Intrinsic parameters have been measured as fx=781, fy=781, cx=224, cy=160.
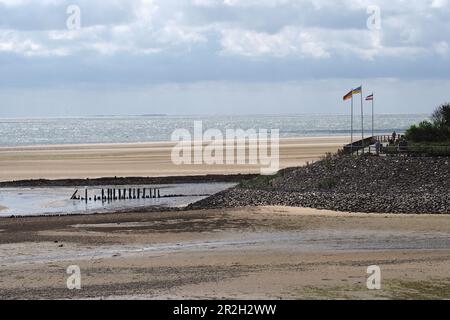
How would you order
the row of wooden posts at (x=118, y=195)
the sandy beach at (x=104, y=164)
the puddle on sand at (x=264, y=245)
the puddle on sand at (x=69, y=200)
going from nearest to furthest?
the puddle on sand at (x=264, y=245), the puddle on sand at (x=69, y=200), the row of wooden posts at (x=118, y=195), the sandy beach at (x=104, y=164)

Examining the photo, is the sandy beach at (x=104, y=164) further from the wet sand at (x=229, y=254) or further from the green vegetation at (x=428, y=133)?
the wet sand at (x=229, y=254)

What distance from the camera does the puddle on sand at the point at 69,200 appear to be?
46.0 m

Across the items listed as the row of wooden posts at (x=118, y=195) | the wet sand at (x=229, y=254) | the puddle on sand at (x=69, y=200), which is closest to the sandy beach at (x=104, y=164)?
the puddle on sand at (x=69, y=200)

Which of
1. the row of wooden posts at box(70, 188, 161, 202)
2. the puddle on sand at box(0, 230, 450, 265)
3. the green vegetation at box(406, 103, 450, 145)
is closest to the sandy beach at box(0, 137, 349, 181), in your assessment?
the row of wooden posts at box(70, 188, 161, 202)

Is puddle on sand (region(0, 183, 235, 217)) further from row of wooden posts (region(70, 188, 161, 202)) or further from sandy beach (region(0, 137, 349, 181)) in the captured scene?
sandy beach (region(0, 137, 349, 181))

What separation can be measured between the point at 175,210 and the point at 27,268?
58.1 ft

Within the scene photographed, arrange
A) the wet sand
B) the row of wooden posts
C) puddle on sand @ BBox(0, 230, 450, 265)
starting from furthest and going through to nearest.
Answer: the row of wooden posts < puddle on sand @ BBox(0, 230, 450, 265) < the wet sand

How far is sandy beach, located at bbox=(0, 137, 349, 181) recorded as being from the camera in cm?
7312

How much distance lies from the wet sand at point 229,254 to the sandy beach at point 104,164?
3210 centimetres

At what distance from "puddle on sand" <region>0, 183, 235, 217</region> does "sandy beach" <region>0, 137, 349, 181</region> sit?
1025 cm

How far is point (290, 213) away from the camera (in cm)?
3975
